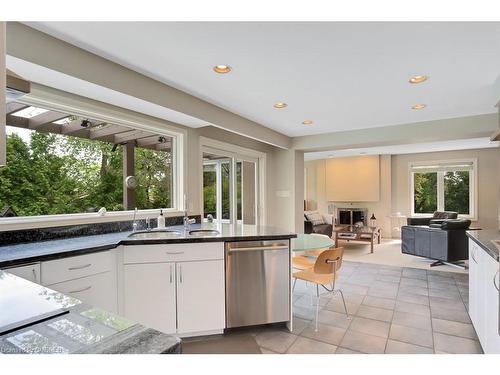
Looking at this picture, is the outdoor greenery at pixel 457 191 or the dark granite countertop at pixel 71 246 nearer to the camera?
the dark granite countertop at pixel 71 246

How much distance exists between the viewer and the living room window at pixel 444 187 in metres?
7.12

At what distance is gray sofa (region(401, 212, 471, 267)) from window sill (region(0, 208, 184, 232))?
14.7 feet

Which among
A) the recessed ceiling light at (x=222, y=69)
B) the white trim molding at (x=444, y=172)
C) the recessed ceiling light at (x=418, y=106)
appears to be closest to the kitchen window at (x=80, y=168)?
the recessed ceiling light at (x=222, y=69)

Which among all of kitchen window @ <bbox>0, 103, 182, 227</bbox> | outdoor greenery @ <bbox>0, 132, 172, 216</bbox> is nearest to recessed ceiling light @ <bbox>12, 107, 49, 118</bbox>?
kitchen window @ <bbox>0, 103, 182, 227</bbox>

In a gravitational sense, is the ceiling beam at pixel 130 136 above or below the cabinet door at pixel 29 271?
above

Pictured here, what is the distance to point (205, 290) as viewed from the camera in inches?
92.5

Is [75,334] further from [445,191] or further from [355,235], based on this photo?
[445,191]

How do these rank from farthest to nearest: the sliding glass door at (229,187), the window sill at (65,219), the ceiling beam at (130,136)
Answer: the sliding glass door at (229,187), the ceiling beam at (130,136), the window sill at (65,219)

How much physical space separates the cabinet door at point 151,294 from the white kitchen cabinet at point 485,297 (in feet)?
7.35

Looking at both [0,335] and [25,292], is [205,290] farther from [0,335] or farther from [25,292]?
[0,335]

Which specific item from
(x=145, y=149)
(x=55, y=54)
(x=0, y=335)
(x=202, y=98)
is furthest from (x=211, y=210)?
(x=0, y=335)

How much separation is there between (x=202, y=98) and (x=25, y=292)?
247 cm

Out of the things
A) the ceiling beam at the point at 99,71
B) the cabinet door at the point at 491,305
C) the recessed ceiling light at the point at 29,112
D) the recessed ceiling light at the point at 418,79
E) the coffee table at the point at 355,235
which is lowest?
the coffee table at the point at 355,235

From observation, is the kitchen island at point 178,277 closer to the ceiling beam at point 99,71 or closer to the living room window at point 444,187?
the ceiling beam at point 99,71
